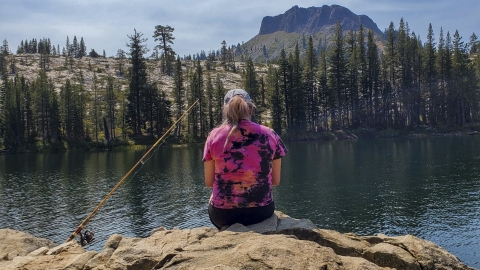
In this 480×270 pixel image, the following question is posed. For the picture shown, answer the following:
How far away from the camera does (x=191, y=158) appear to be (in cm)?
5622

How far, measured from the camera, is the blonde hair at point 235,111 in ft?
19.2

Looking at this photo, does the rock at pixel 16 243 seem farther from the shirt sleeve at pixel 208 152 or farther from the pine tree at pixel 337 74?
the pine tree at pixel 337 74

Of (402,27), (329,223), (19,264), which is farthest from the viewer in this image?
(402,27)

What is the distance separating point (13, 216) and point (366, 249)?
85.1 ft

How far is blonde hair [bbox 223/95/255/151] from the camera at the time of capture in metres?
5.86

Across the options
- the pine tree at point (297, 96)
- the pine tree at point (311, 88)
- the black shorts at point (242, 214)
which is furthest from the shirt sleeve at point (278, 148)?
the pine tree at point (311, 88)

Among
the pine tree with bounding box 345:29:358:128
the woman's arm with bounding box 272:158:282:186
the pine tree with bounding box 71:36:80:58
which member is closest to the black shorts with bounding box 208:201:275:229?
the woman's arm with bounding box 272:158:282:186

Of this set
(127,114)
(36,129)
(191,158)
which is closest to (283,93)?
(127,114)

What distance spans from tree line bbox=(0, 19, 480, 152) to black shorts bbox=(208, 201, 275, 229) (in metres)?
77.4

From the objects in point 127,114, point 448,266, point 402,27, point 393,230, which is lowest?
point 393,230

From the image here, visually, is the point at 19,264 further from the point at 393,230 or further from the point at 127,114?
the point at 127,114

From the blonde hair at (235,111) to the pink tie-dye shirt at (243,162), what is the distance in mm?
64

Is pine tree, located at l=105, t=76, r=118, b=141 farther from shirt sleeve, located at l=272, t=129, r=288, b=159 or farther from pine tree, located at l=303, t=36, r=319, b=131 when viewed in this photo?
shirt sleeve, located at l=272, t=129, r=288, b=159

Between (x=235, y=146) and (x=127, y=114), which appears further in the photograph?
(x=127, y=114)
